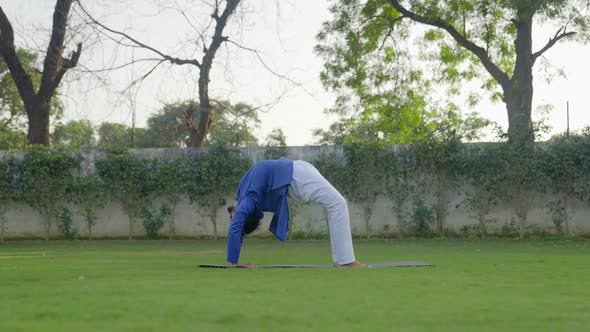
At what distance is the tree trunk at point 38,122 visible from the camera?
68.2 ft

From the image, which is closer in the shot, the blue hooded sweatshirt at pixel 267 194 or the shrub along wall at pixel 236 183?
the blue hooded sweatshirt at pixel 267 194

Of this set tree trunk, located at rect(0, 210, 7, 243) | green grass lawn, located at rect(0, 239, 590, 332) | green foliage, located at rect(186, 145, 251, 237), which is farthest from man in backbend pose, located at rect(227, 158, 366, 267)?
tree trunk, located at rect(0, 210, 7, 243)

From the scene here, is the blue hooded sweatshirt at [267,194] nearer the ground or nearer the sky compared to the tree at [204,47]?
nearer the ground

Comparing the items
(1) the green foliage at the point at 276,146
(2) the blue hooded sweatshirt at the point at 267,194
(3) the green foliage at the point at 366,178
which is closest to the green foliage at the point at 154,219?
(1) the green foliage at the point at 276,146

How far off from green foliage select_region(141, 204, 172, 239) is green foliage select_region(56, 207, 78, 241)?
164 cm

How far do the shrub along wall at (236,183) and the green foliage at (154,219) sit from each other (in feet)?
0.08

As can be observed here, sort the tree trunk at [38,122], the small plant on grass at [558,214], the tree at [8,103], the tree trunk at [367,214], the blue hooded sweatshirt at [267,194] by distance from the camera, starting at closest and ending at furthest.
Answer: the blue hooded sweatshirt at [267,194] → the small plant on grass at [558,214] → the tree trunk at [367,214] → the tree trunk at [38,122] → the tree at [8,103]

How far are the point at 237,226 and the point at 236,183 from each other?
10095 millimetres

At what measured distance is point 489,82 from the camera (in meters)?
23.8

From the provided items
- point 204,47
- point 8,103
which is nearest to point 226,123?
point 204,47

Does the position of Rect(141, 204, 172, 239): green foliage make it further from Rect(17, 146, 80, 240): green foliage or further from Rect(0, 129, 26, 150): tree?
Rect(0, 129, 26, 150): tree

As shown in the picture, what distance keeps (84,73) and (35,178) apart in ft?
12.9

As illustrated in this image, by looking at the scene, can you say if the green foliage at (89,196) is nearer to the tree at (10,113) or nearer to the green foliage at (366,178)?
the green foliage at (366,178)

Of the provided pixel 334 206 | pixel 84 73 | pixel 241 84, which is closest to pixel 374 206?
pixel 241 84
